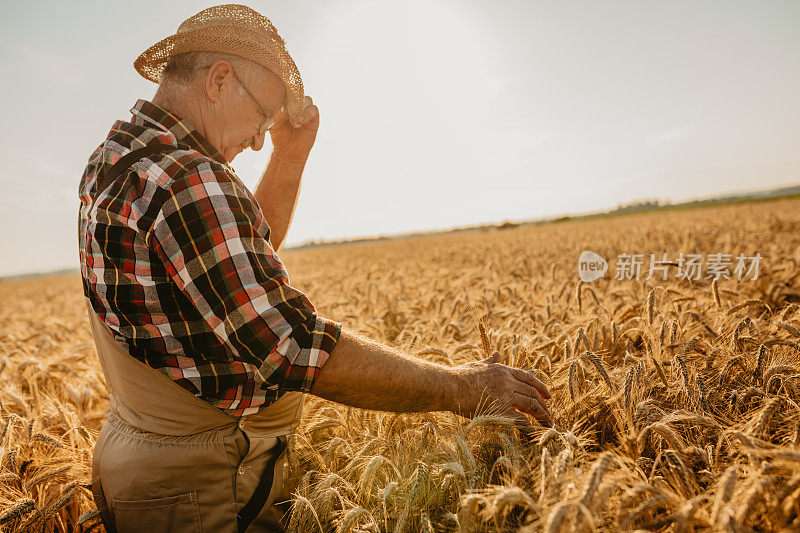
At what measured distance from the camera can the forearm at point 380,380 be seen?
1345 mm

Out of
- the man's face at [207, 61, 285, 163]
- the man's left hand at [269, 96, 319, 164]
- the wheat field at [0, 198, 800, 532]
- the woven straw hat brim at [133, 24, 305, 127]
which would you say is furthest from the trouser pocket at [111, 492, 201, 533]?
the man's left hand at [269, 96, 319, 164]

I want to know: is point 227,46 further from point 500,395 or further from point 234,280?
point 500,395

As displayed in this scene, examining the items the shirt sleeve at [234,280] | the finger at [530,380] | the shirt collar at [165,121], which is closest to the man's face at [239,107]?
the shirt collar at [165,121]

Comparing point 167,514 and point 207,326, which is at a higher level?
point 207,326

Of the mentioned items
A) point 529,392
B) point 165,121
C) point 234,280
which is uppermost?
point 165,121

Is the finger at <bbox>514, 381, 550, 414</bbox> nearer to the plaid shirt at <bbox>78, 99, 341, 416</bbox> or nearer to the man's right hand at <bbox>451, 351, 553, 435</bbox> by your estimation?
the man's right hand at <bbox>451, 351, 553, 435</bbox>

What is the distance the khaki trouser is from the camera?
1.53 metres

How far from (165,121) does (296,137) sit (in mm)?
1031

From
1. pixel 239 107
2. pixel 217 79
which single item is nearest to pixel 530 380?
pixel 239 107

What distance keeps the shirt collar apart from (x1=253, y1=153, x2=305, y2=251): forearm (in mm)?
983

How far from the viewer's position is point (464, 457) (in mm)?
1439

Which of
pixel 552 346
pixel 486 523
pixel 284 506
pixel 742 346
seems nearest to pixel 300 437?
pixel 284 506

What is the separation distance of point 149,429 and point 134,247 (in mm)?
718

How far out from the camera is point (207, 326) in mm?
1396
